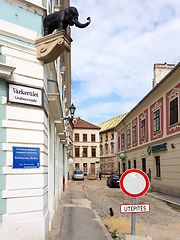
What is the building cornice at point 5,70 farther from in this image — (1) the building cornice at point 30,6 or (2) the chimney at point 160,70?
(2) the chimney at point 160,70

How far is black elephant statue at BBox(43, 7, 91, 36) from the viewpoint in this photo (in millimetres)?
5445

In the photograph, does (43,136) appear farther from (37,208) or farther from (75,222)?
(75,222)

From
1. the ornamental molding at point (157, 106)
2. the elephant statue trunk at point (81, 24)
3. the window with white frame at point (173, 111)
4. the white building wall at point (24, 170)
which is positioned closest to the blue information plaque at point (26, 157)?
the white building wall at point (24, 170)

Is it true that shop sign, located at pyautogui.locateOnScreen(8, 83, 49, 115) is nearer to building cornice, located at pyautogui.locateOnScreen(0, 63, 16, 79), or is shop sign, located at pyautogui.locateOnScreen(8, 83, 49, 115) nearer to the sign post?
building cornice, located at pyautogui.locateOnScreen(0, 63, 16, 79)

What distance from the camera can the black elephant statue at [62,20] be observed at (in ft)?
17.9

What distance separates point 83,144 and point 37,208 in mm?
46505

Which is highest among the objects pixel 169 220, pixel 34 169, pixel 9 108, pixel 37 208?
pixel 9 108

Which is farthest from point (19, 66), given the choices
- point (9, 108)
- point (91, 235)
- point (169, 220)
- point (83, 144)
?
point (83, 144)

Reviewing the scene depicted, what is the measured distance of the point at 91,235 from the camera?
20.7ft

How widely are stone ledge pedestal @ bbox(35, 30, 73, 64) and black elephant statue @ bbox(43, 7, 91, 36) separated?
250 millimetres

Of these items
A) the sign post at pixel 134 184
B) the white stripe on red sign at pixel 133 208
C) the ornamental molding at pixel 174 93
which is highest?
the ornamental molding at pixel 174 93

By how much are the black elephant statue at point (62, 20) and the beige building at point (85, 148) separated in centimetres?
4402

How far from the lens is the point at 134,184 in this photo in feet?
13.2

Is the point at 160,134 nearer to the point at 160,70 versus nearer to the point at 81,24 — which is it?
the point at 160,70
